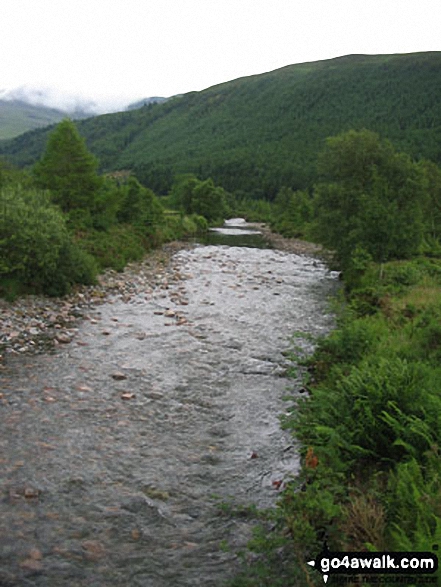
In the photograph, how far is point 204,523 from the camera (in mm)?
6879

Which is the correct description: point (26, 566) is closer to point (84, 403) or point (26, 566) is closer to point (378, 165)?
point (84, 403)

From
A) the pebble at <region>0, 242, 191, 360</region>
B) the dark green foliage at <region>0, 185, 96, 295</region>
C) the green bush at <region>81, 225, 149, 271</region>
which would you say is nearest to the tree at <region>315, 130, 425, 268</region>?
the pebble at <region>0, 242, 191, 360</region>

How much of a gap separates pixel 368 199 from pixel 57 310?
A: 19.9 m

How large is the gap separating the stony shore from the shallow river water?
732mm

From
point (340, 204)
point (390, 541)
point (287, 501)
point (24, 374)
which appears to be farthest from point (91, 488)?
point (340, 204)

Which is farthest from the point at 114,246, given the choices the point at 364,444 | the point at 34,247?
the point at 364,444

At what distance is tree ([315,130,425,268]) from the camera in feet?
90.8

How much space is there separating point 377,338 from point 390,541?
8531mm

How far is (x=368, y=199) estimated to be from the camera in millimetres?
28906

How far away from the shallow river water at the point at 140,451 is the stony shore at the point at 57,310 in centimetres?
73

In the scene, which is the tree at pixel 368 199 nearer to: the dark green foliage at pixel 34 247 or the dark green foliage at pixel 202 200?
the dark green foliage at pixel 34 247

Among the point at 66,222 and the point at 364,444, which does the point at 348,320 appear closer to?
the point at 364,444

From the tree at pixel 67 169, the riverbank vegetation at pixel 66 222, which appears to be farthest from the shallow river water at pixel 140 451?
the tree at pixel 67 169

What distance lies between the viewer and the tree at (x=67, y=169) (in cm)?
3406
